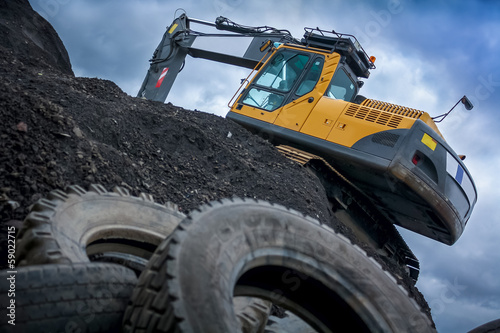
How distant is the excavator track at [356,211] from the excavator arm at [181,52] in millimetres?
3020

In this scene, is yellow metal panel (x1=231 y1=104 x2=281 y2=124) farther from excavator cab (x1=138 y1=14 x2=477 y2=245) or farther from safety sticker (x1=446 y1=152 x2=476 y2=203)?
safety sticker (x1=446 y1=152 x2=476 y2=203)

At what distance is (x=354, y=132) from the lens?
7.48m

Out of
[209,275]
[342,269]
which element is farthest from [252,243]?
[342,269]

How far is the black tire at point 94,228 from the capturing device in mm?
2613

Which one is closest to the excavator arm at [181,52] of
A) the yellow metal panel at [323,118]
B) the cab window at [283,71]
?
the cab window at [283,71]

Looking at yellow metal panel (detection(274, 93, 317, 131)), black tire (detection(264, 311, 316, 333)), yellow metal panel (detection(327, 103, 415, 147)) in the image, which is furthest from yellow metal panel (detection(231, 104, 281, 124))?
black tire (detection(264, 311, 316, 333))

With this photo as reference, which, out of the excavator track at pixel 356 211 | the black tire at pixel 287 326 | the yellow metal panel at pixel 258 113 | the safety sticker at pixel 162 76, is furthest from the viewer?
the safety sticker at pixel 162 76

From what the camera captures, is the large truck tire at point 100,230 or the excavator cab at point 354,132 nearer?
the large truck tire at point 100,230

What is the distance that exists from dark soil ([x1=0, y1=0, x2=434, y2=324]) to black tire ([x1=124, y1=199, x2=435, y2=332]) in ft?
4.95

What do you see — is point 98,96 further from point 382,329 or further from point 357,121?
point 382,329

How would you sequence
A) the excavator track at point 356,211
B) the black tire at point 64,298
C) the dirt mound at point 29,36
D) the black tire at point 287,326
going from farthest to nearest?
the dirt mound at point 29,36, the excavator track at point 356,211, the black tire at point 287,326, the black tire at point 64,298

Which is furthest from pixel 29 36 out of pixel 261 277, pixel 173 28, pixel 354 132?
pixel 261 277

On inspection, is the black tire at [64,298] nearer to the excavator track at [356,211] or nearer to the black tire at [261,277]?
the black tire at [261,277]

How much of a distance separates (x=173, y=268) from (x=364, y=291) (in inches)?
46.1
